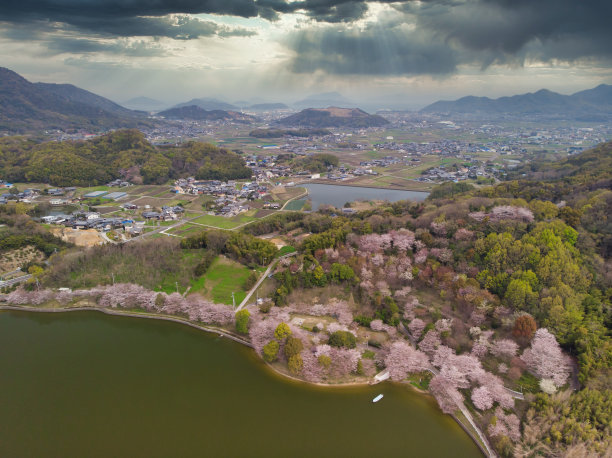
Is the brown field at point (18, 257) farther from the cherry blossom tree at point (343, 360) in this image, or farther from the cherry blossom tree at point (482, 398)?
the cherry blossom tree at point (482, 398)

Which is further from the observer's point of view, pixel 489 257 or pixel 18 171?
pixel 18 171

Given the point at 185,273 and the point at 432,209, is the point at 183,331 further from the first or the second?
the point at 432,209

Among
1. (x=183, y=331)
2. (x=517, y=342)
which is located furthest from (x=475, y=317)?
(x=183, y=331)

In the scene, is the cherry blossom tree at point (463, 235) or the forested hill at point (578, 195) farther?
the cherry blossom tree at point (463, 235)

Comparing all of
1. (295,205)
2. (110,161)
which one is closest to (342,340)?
(295,205)

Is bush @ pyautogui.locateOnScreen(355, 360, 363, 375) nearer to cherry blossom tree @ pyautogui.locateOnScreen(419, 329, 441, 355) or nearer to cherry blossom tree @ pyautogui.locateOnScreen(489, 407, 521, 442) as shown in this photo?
cherry blossom tree @ pyautogui.locateOnScreen(419, 329, 441, 355)

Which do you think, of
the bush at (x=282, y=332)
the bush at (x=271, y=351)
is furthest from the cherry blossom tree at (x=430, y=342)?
the bush at (x=271, y=351)
